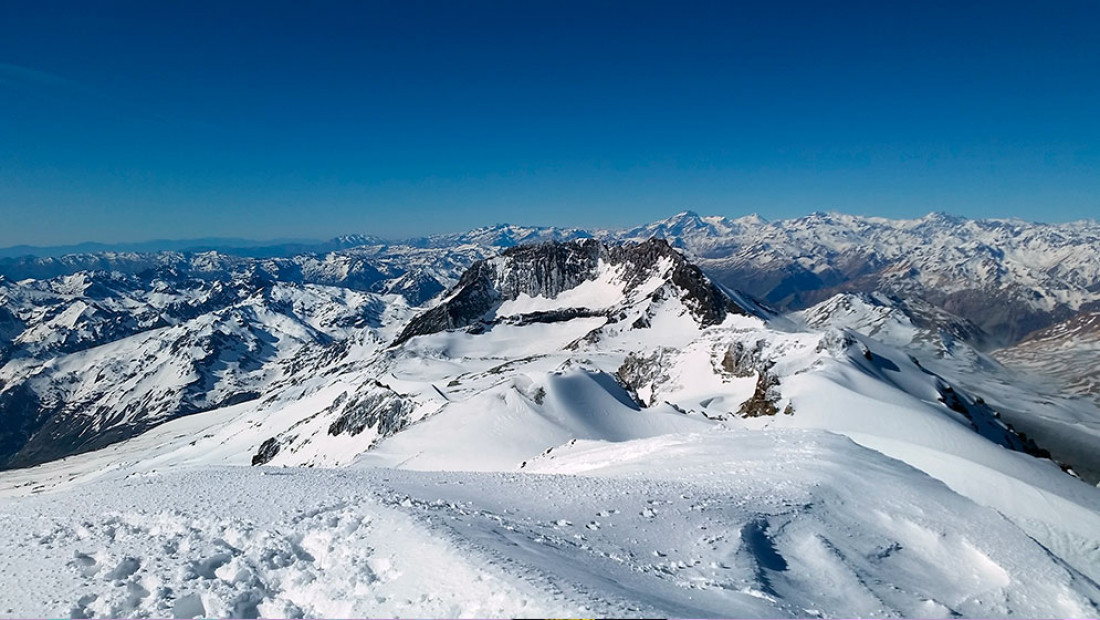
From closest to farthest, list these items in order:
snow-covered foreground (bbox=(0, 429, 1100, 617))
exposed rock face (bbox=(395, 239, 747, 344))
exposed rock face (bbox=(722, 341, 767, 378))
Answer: snow-covered foreground (bbox=(0, 429, 1100, 617)) → exposed rock face (bbox=(722, 341, 767, 378)) → exposed rock face (bbox=(395, 239, 747, 344))

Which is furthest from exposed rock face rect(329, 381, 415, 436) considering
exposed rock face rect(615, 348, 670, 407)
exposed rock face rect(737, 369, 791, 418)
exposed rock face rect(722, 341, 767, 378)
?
exposed rock face rect(722, 341, 767, 378)

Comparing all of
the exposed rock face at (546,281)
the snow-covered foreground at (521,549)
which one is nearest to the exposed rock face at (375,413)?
the snow-covered foreground at (521,549)

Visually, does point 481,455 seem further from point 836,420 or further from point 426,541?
point 426,541

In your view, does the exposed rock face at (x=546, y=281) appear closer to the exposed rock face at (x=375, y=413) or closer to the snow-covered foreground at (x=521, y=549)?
the exposed rock face at (x=375, y=413)

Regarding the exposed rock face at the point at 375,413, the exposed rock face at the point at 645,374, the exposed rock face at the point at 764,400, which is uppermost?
the exposed rock face at the point at 764,400

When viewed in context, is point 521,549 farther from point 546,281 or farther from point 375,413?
point 546,281

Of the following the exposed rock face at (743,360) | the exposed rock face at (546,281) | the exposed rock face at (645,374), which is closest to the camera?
the exposed rock face at (743,360)

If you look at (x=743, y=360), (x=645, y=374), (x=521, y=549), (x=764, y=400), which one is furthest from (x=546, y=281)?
(x=521, y=549)

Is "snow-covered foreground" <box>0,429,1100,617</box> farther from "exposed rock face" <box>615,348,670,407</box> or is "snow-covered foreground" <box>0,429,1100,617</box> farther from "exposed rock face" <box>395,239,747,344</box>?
"exposed rock face" <box>395,239,747,344</box>

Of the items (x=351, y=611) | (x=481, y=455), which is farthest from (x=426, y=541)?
(x=481, y=455)
